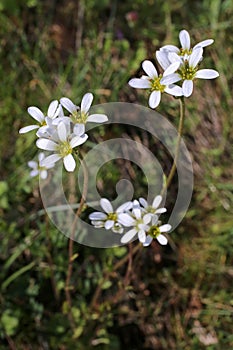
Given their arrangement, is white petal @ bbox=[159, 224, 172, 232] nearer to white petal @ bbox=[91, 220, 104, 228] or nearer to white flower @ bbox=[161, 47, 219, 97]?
white petal @ bbox=[91, 220, 104, 228]

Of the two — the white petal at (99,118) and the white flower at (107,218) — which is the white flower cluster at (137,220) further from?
the white petal at (99,118)

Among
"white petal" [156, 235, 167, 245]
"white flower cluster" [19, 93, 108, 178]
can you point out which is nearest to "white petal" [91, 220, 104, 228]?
"white petal" [156, 235, 167, 245]

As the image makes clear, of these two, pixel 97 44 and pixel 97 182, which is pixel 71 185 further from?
pixel 97 44

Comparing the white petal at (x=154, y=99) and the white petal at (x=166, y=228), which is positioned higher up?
the white petal at (x=154, y=99)

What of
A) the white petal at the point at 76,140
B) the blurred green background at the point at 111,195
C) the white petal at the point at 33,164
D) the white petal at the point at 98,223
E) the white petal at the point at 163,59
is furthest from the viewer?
the blurred green background at the point at 111,195

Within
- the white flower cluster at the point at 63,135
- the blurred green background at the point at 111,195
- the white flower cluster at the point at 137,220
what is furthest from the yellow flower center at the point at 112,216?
the white flower cluster at the point at 63,135

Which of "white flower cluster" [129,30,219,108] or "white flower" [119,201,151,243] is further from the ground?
"white flower cluster" [129,30,219,108]
